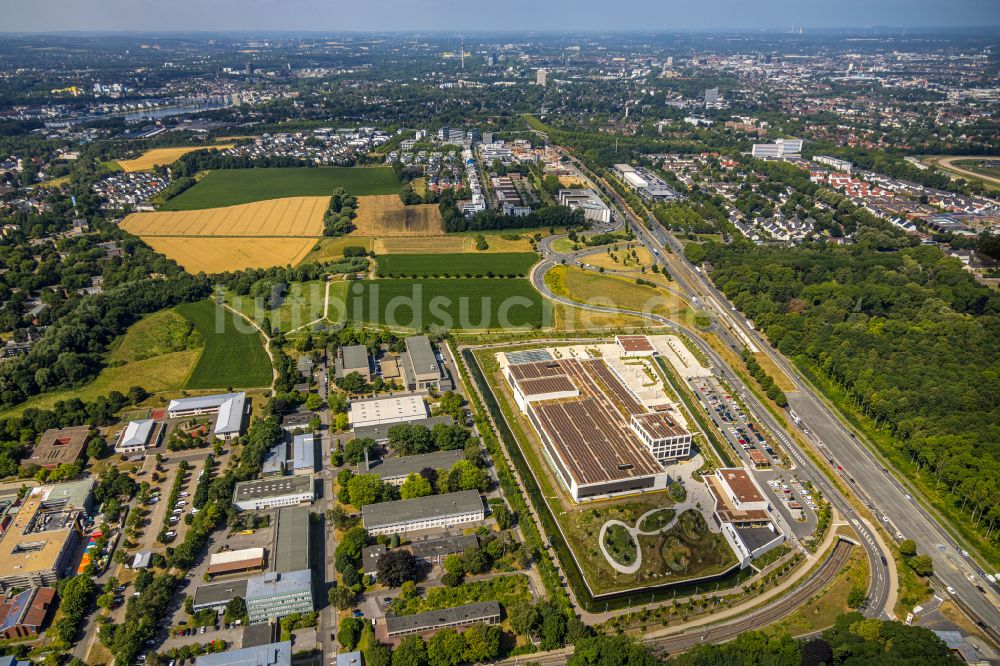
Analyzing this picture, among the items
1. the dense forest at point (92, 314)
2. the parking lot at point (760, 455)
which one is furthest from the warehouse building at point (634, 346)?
the dense forest at point (92, 314)

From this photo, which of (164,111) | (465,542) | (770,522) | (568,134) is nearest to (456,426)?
(465,542)

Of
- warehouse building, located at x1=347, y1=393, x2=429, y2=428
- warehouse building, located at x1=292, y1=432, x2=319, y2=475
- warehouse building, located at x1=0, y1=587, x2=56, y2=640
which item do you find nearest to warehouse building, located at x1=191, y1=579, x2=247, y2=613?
warehouse building, located at x1=0, y1=587, x2=56, y2=640

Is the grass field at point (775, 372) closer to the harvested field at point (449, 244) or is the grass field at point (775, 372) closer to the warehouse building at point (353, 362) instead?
the harvested field at point (449, 244)

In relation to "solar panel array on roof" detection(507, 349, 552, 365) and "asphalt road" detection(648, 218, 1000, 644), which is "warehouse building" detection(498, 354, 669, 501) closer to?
"solar panel array on roof" detection(507, 349, 552, 365)

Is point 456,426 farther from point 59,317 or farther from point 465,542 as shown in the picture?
point 59,317

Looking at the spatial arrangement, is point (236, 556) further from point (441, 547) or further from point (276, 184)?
point (276, 184)

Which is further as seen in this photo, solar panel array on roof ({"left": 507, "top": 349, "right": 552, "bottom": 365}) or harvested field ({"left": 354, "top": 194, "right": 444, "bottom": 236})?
harvested field ({"left": 354, "top": 194, "right": 444, "bottom": 236})
